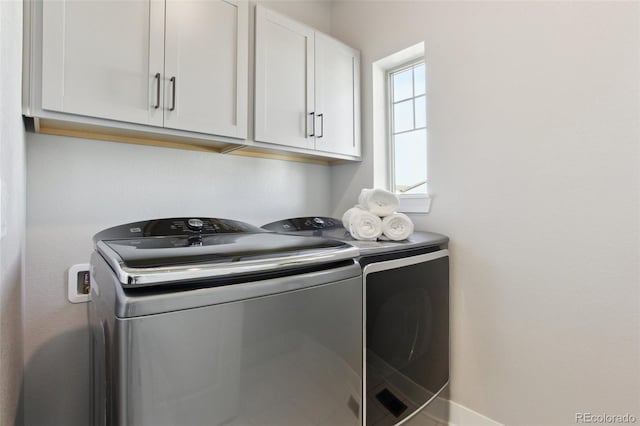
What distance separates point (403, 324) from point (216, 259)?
2.75 ft

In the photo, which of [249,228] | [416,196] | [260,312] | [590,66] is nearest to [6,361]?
[260,312]

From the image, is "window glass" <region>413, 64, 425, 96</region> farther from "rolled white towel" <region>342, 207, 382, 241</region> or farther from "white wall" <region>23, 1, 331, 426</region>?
"white wall" <region>23, 1, 331, 426</region>

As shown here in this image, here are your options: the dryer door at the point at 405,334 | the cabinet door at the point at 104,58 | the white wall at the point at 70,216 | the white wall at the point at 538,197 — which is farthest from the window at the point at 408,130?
the cabinet door at the point at 104,58

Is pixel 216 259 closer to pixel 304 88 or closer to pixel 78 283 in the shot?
pixel 78 283

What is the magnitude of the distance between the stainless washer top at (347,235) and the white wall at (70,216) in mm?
504

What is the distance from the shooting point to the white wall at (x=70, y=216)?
119cm

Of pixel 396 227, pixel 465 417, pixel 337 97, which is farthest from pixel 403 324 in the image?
pixel 337 97

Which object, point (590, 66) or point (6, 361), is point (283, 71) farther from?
point (6, 361)

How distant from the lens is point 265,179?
6.11ft

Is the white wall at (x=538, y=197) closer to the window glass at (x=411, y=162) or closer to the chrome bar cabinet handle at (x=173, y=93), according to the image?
the window glass at (x=411, y=162)

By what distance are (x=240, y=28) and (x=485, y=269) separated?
5.34 ft

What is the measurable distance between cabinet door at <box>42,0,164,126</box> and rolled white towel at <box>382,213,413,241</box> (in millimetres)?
1039

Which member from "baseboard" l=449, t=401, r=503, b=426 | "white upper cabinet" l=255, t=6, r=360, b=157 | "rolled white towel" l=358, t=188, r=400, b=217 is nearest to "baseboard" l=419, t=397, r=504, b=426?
"baseboard" l=449, t=401, r=503, b=426

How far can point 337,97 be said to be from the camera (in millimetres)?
1890
